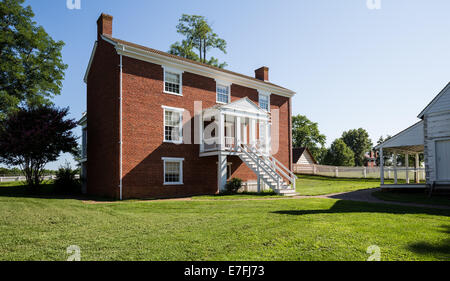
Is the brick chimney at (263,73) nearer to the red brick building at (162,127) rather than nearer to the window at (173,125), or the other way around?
the red brick building at (162,127)

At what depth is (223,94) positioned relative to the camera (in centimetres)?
2084

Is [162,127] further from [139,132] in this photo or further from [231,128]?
[231,128]

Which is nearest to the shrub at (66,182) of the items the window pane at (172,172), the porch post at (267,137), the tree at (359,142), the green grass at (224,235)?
the window pane at (172,172)

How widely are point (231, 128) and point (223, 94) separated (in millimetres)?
2329

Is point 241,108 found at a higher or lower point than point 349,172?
higher

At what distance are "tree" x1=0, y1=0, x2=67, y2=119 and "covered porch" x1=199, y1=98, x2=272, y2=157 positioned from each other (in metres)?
15.4

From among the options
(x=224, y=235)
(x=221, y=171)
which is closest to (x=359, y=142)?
(x=221, y=171)

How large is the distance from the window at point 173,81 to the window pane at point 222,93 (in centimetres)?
302

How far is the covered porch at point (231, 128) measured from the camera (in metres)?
18.3

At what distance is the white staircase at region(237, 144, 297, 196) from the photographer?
16.9m

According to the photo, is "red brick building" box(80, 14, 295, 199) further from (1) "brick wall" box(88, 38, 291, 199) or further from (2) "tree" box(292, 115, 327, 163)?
(2) "tree" box(292, 115, 327, 163)
